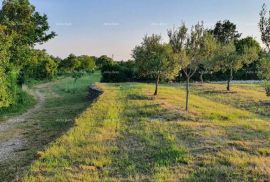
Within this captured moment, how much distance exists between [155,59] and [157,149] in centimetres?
2346

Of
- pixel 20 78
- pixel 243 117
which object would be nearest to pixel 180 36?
pixel 243 117

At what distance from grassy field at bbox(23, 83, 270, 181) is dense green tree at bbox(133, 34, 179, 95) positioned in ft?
37.3

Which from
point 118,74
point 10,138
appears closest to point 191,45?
point 10,138

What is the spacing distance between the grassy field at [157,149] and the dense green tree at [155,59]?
1137 centimetres

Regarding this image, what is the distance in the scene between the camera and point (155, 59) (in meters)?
39.8

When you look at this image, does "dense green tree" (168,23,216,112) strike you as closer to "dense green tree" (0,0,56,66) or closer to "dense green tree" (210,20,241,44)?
"dense green tree" (0,0,56,66)

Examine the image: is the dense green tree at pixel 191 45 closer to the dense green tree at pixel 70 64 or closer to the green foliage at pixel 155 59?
the green foliage at pixel 155 59

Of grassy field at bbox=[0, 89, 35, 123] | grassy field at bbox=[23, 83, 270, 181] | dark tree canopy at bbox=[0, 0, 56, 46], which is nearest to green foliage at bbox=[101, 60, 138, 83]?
dark tree canopy at bbox=[0, 0, 56, 46]

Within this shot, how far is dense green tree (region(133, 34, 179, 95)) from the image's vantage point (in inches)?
1548

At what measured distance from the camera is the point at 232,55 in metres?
54.2

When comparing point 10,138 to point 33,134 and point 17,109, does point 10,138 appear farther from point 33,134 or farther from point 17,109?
point 17,109

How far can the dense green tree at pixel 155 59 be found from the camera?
39312mm

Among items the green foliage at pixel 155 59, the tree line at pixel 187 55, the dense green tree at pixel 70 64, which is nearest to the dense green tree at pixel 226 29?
the dense green tree at pixel 70 64

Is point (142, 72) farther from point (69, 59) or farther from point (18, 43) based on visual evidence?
point (69, 59)
